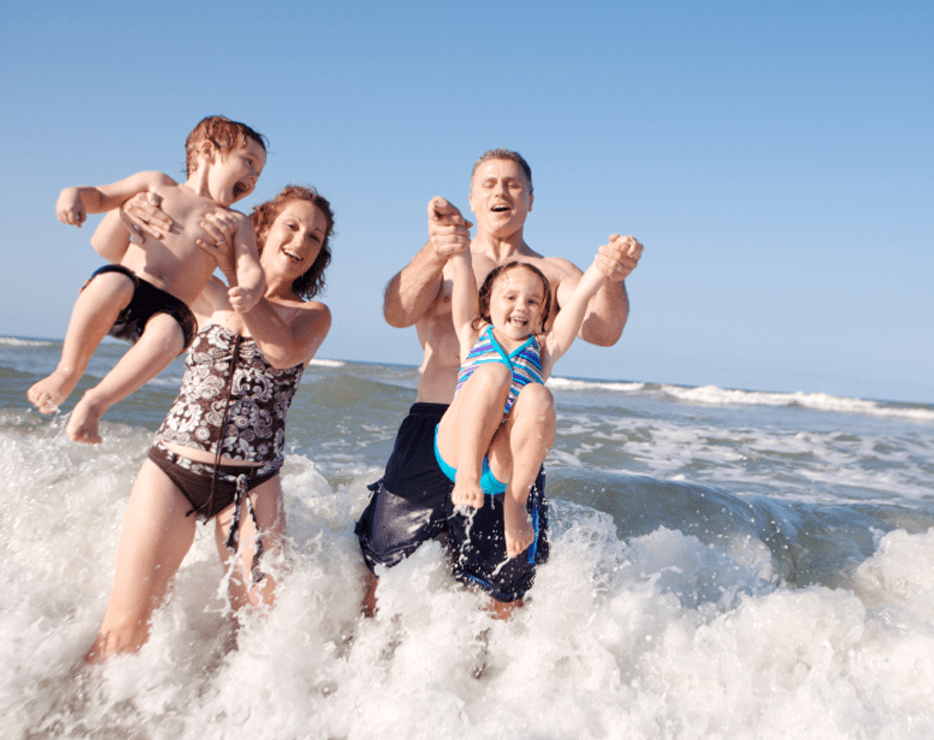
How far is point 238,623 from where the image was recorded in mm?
2811

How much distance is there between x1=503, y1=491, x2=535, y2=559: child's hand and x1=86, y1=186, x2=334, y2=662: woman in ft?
3.51

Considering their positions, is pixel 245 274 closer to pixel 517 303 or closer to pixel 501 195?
pixel 517 303

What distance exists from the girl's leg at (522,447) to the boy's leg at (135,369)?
1.31 meters

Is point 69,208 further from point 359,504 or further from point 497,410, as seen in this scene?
point 359,504

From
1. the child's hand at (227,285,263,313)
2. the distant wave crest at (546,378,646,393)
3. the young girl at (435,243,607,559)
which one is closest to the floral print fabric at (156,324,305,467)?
the child's hand at (227,285,263,313)

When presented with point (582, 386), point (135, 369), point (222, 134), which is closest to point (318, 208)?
point (222, 134)

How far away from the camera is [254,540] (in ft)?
8.83

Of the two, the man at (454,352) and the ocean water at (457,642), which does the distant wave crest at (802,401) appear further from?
the man at (454,352)

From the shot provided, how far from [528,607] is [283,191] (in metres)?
2.31

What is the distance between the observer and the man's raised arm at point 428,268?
2.44 metres

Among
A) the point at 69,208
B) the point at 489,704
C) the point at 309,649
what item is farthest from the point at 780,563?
the point at 69,208

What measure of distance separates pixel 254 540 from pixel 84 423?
83 centimetres

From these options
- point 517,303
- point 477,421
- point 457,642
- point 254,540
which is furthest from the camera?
point 457,642

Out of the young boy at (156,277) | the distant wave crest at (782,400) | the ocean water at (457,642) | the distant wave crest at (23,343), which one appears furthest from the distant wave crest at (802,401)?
the distant wave crest at (23,343)
